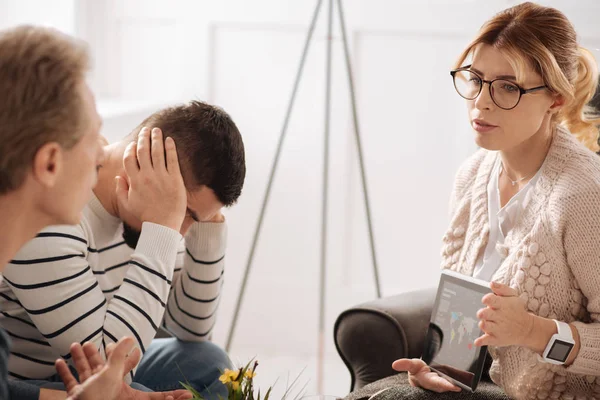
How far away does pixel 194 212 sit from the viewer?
1.76 metres

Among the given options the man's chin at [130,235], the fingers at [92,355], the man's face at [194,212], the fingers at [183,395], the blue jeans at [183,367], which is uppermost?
the man's face at [194,212]

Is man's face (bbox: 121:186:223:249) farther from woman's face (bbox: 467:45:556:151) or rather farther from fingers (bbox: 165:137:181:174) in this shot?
woman's face (bbox: 467:45:556:151)

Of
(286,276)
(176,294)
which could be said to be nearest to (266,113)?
(286,276)

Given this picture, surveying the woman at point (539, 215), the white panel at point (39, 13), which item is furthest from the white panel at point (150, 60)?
the woman at point (539, 215)

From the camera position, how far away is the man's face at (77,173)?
1.11 meters

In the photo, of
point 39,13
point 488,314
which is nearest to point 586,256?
point 488,314

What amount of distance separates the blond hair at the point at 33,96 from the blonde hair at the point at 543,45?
0.99 m

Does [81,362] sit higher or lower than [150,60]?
lower

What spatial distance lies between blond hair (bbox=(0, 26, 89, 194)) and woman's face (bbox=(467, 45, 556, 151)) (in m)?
0.97

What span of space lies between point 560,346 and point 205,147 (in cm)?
83

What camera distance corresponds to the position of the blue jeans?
6.17 ft

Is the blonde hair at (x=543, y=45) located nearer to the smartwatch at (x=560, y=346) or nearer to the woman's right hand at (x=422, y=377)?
the smartwatch at (x=560, y=346)

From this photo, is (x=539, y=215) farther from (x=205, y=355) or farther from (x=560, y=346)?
(x=205, y=355)

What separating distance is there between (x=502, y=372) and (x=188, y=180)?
2.63 ft
